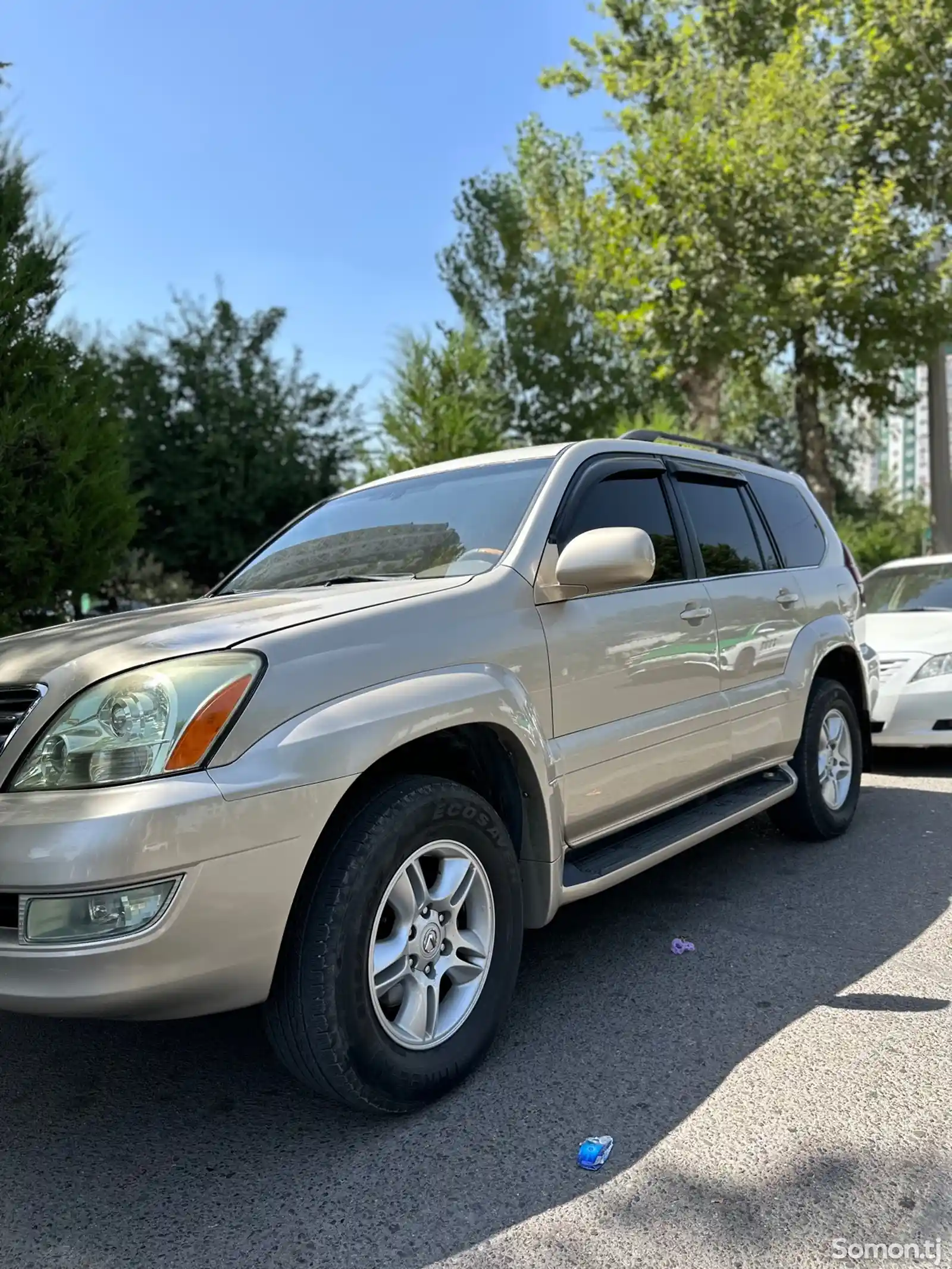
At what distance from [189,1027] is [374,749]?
1.43m

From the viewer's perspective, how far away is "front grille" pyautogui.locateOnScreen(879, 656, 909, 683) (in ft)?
23.4

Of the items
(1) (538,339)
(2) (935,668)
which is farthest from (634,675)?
(1) (538,339)

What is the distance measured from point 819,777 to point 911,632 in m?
2.90

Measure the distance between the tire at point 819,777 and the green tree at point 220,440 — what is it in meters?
14.9

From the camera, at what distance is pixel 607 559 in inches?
122

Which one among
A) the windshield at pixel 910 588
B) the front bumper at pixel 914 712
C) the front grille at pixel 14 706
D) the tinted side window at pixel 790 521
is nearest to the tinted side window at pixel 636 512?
the tinted side window at pixel 790 521

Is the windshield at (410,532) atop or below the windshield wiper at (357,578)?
atop

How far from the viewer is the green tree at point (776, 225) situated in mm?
17062

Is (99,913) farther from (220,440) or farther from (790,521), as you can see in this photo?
(220,440)

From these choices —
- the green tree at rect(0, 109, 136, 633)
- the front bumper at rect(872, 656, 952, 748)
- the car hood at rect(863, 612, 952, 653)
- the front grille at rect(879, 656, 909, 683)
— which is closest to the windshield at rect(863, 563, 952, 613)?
the car hood at rect(863, 612, 952, 653)

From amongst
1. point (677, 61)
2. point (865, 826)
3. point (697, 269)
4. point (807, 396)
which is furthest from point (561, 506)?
point (677, 61)

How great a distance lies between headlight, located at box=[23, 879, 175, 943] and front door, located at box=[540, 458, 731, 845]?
4.33 ft

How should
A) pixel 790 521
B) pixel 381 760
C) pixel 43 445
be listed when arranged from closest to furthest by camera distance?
pixel 381 760 < pixel 790 521 < pixel 43 445

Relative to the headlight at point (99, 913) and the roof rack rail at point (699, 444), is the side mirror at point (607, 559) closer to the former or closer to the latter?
Answer: the roof rack rail at point (699, 444)
